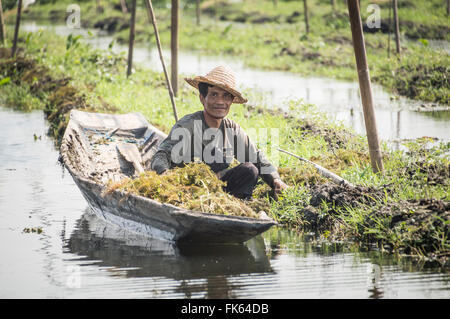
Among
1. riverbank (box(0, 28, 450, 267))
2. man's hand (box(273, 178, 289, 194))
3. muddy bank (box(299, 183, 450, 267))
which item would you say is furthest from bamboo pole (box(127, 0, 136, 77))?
muddy bank (box(299, 183, 450, 267))

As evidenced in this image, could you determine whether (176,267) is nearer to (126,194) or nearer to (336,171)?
(126,194)

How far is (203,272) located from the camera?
4406mm

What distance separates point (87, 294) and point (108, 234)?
63.9 inches

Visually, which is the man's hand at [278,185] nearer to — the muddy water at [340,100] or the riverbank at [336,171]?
the riverbank at [336,171]

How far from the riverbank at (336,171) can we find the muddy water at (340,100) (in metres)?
0.61

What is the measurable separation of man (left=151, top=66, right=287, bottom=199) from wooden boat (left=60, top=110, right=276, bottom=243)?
482mm

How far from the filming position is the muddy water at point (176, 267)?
4.02 m

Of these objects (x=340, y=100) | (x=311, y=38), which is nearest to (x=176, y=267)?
(x=340, y=100)

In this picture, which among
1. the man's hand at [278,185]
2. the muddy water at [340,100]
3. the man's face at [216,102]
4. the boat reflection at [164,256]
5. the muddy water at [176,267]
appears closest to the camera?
the muddy water at [176,267]

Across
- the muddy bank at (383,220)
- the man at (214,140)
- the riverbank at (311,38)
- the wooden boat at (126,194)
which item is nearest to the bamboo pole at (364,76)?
the muddy bank at (383,220)

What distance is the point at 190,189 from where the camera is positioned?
4.93m

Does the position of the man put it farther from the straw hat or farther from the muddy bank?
the muddy bank

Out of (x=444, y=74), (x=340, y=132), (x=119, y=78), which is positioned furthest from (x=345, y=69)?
(x=340, y=132)
